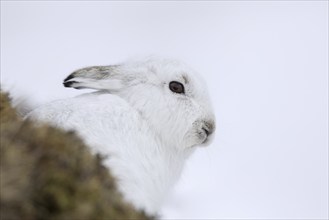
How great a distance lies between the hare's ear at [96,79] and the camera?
22.4 feet

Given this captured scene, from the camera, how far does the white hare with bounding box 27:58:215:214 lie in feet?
17.3

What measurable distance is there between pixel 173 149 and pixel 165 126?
27cm

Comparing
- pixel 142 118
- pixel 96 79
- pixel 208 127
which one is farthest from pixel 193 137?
pixel 96 79

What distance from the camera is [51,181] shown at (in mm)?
2977

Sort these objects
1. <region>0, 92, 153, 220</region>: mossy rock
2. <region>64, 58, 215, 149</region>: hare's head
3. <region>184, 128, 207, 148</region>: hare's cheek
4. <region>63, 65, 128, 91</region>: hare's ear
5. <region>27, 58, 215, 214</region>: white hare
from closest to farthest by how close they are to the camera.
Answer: <region>0, 92, 153, 220</region>: mossy rock → <region>27, 58, 215, 214</region>: white hare → <region>64, 58, 215, 149</region>: hare's head → <region>184, 128, 207, 148</region>: hare's cheek → <region>63, 65, 128, 91</region>: hare's ear

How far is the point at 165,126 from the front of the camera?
21.2ft

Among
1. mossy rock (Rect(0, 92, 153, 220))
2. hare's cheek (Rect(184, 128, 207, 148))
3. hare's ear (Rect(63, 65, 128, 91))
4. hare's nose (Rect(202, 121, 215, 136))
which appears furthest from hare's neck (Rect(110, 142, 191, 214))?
hare's ear (Rect(63, 65, 128, 91))

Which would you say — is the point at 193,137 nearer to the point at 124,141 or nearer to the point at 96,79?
the point at 96,79

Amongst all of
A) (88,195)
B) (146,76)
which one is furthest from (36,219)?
(146,76)

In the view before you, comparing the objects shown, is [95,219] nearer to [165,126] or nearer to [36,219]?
[36,219]

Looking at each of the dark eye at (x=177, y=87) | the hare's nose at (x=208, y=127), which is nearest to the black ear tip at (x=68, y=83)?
the dark eye at (x=177, y=87)

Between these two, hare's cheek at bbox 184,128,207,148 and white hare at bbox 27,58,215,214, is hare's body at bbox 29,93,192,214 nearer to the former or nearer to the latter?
white hare at bbox 27,58,215,214

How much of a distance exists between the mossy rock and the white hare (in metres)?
1.21

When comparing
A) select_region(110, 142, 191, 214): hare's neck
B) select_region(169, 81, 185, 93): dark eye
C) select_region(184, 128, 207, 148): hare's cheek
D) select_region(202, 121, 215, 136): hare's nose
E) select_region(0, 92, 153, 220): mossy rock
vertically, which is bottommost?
select_region(0, 92, 153, 220): mossy rock
